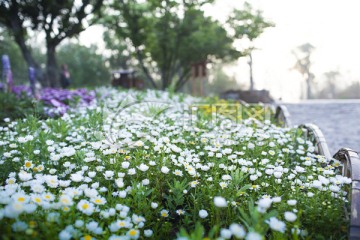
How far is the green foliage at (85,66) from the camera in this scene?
41.0 meters

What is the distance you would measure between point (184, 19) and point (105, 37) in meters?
20.2

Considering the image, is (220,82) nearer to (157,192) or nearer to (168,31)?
(168,31)

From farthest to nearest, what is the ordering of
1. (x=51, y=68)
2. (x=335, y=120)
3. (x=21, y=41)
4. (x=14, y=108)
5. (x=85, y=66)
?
(x=85, y=66)
(x=51, y=68)
(x=21, y=41)
(x=335, y=120)
(x=14, y=108)

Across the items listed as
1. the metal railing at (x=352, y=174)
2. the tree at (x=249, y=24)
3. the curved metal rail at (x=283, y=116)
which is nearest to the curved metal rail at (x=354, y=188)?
the metal railing at (x=352, y=174)

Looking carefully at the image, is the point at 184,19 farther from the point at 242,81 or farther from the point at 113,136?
the point at 242,81

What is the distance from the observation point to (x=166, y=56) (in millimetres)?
21281

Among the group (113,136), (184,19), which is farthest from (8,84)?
(184,19)

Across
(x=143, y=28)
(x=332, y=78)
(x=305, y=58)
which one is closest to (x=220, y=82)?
(x=305, y=58)

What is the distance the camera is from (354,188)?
2766mm

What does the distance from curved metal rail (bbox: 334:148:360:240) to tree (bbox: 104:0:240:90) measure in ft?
46.5

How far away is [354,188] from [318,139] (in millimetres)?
2178

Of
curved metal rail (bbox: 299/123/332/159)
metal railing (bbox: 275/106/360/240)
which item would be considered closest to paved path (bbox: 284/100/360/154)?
curved metal rail (bbox: 299/123/332/159)

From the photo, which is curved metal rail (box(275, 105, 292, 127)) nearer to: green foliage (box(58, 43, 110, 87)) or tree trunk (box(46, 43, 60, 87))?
tree trunk (box(46, 43, 60, 87))

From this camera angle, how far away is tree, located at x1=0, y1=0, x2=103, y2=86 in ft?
44.4
